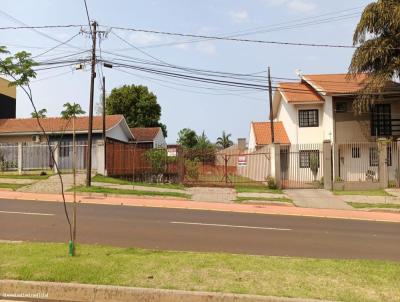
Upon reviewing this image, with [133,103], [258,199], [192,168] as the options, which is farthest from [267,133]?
[133,103]

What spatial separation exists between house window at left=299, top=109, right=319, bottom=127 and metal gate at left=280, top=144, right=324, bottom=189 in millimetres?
2329

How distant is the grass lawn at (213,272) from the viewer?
5.58m

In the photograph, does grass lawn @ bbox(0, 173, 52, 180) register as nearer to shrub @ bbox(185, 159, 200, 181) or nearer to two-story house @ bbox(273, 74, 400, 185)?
shrub @ bbox(185, 159, 200, 181)

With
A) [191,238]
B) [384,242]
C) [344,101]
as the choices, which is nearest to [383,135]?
[344,101]

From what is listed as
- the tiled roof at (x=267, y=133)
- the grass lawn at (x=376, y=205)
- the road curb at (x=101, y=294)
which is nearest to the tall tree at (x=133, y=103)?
the tiled roof at (x=267, y=133)

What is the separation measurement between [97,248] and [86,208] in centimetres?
794

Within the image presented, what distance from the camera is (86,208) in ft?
51.0

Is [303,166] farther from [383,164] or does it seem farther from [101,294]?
[101,294]

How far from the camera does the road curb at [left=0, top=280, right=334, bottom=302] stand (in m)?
5.28

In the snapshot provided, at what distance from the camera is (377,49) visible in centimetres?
2556

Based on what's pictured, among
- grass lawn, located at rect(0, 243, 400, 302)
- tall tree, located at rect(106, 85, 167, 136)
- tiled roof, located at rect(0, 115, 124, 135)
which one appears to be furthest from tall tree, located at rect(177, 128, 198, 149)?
grass lawn, located at rect(0, 243, 400, 302)

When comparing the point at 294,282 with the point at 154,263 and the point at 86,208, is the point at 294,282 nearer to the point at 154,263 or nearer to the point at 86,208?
the point at 154,263

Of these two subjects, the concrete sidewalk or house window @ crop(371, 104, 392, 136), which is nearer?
the concrete sidewalk

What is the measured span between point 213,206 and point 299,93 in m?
15.6
